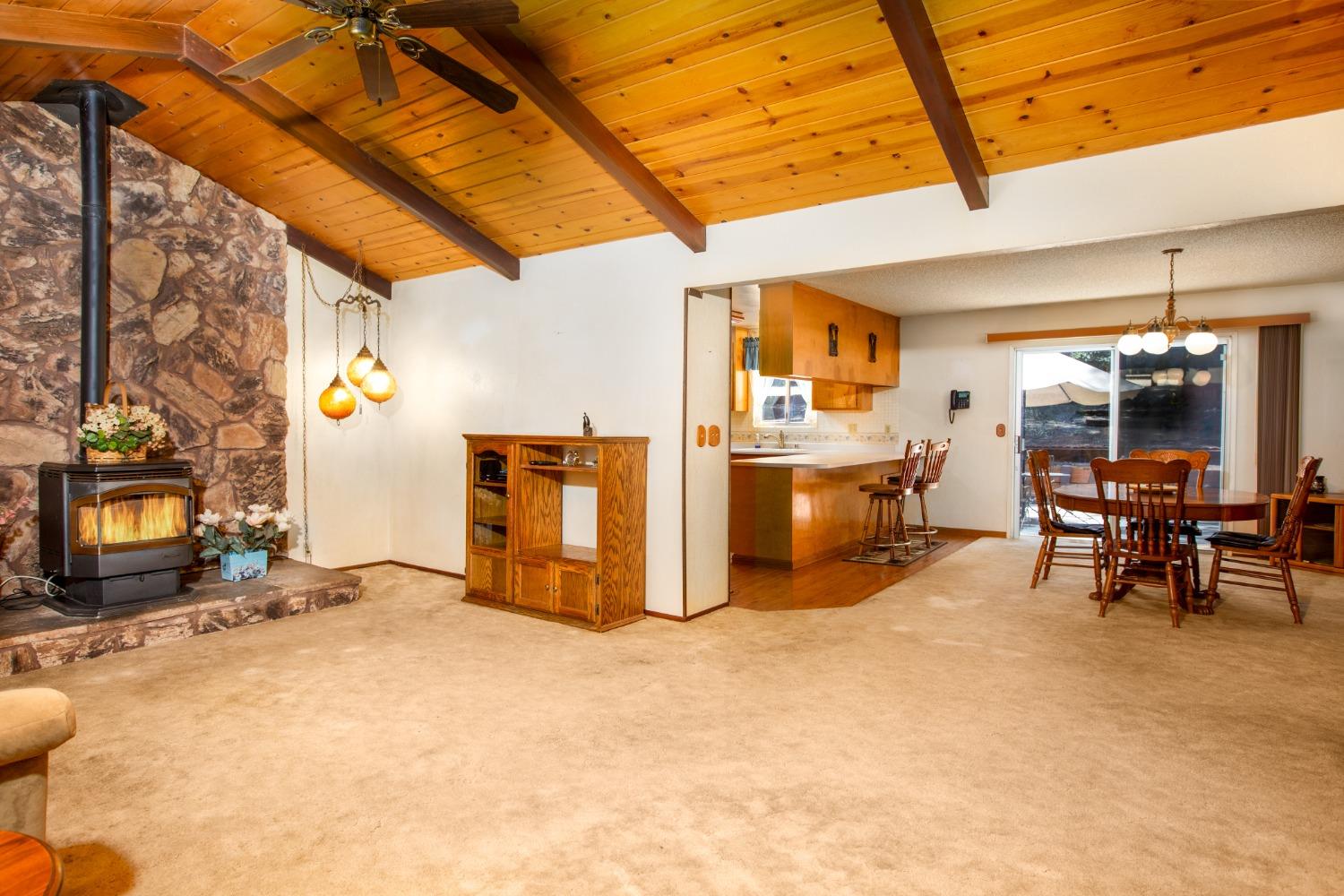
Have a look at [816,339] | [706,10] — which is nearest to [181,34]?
[706,10]

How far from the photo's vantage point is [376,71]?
2652 millimetres

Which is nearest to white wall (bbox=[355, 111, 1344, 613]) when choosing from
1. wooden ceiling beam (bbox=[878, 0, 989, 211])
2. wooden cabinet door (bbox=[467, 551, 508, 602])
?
wooden ceiling beam (bbox=[878, 0, 989, 211])

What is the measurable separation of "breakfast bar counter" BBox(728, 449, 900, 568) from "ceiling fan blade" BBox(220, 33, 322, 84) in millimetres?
4234

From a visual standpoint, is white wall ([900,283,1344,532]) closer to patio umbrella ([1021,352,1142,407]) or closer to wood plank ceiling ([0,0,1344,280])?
patio umbrella ([1021,352,1142,407])

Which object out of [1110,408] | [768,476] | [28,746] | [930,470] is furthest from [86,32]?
[1110,408]

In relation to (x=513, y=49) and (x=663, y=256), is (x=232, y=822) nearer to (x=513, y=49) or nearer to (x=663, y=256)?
(x=513, y=49)

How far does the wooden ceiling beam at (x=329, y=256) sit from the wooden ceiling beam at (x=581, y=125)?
2911mm

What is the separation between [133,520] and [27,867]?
354 centimetres

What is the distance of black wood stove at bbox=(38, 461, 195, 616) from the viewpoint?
389cm

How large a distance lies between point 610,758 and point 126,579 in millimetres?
3065

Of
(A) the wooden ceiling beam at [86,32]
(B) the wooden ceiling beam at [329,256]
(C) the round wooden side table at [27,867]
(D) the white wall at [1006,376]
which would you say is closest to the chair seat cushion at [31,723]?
(C) the round wooden side table at [27,867]

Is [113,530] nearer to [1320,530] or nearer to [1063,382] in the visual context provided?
[1063,382]

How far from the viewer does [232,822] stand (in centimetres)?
Result: 223

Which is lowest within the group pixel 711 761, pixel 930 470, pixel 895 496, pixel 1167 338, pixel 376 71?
pixel 711 761
